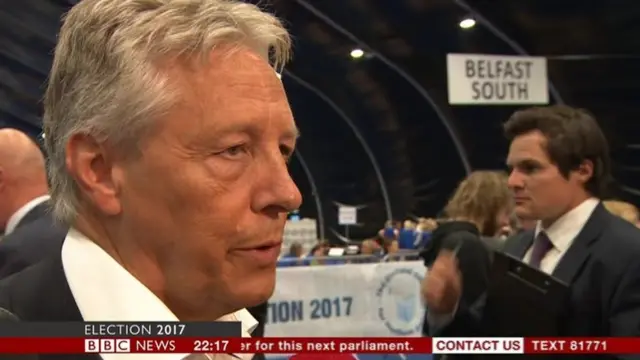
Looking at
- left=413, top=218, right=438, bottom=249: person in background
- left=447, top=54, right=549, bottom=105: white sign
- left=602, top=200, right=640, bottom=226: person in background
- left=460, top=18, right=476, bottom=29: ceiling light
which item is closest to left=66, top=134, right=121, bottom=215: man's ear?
left=602, top=200, right=640, bottom=226: person in background

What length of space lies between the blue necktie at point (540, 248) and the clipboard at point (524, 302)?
0.13 metres

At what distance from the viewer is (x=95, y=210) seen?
484 mm

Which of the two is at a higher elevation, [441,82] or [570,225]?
[441,82]

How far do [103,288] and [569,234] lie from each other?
73 centimetres

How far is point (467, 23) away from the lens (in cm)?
403

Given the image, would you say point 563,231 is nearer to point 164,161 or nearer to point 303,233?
point 164,161

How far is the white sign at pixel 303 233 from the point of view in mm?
3716

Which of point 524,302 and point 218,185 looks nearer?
point 218,185

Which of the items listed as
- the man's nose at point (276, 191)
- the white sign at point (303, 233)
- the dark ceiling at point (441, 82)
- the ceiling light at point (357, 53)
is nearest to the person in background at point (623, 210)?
the dark ceiling at point (441, 82)

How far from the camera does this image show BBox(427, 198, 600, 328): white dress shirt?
1037mm

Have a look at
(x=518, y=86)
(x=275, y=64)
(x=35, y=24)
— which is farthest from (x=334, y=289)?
(x=275, y=64)

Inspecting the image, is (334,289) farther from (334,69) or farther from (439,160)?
(439,160)

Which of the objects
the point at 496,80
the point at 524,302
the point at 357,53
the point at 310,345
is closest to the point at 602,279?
the point at 524,302

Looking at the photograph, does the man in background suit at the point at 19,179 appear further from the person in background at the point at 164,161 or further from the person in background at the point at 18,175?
the person in background at the point at 164,161
